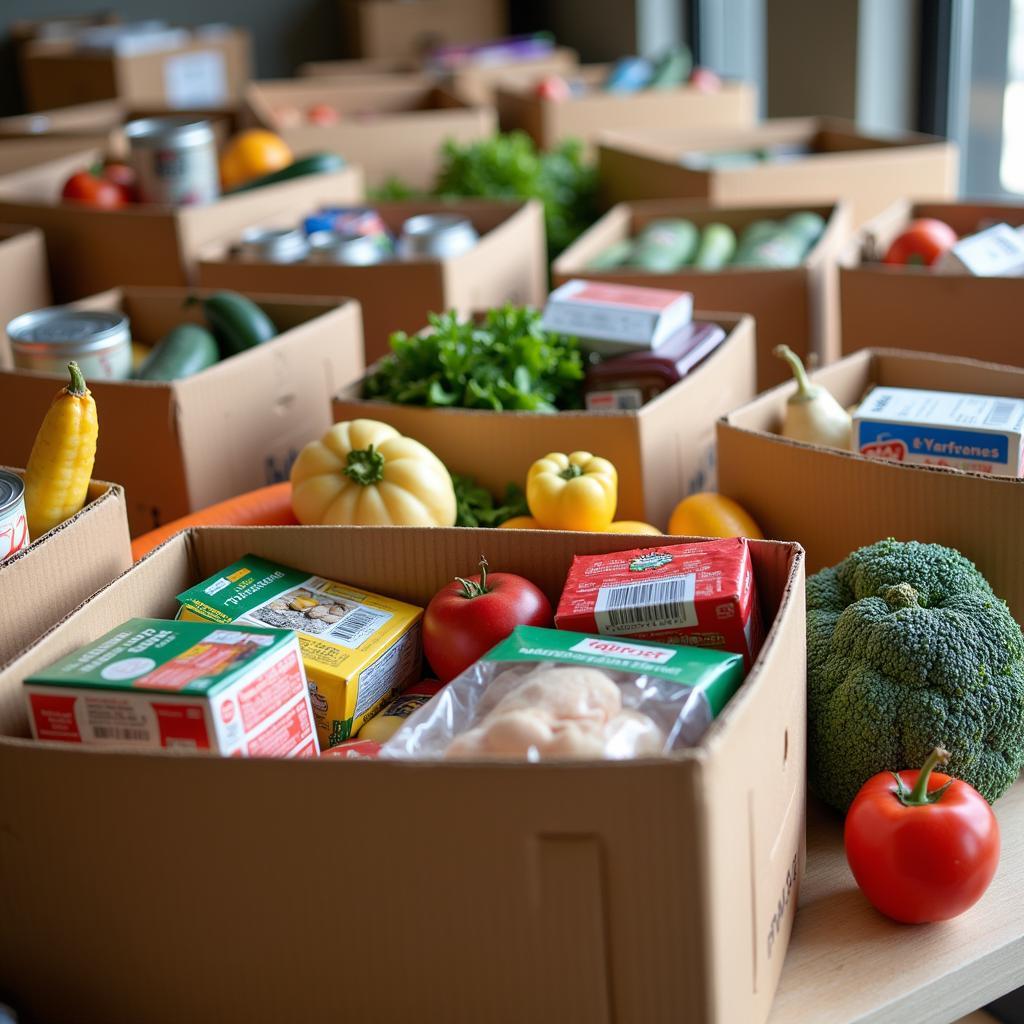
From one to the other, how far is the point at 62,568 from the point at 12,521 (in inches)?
2.3

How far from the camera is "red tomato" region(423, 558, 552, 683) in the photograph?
3.23 feet

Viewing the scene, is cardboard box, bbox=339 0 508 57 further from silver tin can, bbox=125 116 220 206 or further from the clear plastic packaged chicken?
the clear plastic packaged chicken

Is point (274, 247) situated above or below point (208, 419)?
above

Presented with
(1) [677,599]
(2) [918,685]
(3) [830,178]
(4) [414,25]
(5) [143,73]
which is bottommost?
(2) [918,685]

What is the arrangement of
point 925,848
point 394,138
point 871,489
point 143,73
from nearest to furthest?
point 925,848, point 871,489, point 394,138, point 143,73

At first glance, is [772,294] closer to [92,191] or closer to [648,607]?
[648,607]

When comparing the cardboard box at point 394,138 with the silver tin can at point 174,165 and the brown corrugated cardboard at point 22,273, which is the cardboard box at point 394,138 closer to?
the silver tin can at point 174,165

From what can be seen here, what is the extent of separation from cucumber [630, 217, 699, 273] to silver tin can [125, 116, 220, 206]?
848 mm

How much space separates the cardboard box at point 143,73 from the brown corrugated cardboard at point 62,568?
316 cm

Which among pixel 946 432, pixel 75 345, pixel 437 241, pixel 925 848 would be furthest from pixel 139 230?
pixel 925 848

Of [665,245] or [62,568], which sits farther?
[665,245]

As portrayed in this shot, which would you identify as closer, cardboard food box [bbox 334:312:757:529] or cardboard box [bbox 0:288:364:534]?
cardboard food box [bbox 334:312:757:529]

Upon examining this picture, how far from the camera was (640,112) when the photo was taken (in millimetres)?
3166

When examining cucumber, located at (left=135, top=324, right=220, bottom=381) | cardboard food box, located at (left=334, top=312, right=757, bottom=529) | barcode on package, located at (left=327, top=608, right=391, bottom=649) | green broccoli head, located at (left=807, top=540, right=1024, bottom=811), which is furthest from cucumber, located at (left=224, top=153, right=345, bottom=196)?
green broccoli head, located at (left=807, top=540, right=1024, bottom=811)
